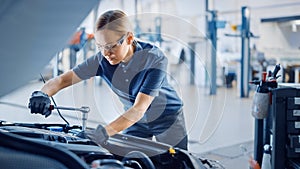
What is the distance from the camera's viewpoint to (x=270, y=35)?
34.4 ft

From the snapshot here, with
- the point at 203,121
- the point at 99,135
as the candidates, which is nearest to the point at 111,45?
the point at 99,135

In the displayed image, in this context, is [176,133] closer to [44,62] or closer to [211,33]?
[44,62]

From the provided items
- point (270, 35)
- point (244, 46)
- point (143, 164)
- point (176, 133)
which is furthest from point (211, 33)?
point (143, 164)

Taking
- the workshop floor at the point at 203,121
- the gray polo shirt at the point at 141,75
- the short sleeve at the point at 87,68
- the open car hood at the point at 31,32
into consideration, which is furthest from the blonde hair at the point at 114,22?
the open car hood at the point at 31,32

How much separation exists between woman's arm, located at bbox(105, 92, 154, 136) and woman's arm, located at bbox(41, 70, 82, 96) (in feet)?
1.44

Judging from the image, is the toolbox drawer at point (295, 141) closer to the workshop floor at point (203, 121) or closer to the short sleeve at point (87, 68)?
the workshop floor at point (203, 121)

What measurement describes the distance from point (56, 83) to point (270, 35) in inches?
371

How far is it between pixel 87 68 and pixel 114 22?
17.2 inches

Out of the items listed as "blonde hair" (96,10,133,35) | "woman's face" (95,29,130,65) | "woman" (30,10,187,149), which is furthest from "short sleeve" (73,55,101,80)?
"blonde hair" (96,10,133,35)

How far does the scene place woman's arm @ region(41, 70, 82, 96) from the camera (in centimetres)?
189

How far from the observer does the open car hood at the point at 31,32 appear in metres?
0.69

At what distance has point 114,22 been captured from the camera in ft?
5.41

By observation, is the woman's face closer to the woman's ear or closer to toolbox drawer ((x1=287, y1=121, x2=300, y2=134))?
the woman's ear

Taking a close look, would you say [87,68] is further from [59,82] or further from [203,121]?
[203,121]
